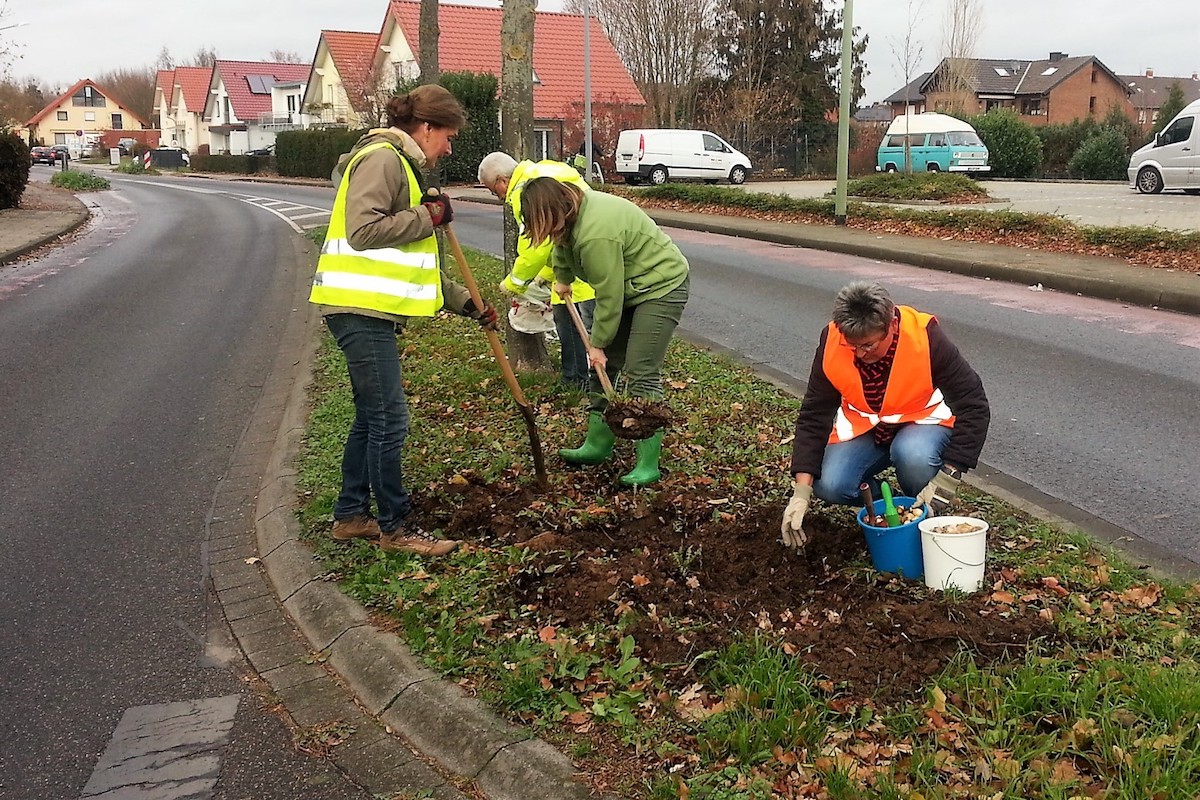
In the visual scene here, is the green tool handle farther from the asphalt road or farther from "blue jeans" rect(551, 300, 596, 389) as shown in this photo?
"blue jeans" rect(551, 300, 596, 389)

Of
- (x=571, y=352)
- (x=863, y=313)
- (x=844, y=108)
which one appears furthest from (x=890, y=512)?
(x=844, y=108)

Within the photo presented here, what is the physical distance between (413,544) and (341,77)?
51678 mm

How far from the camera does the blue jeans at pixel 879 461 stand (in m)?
4.02

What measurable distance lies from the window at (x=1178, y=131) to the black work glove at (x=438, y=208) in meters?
24.7

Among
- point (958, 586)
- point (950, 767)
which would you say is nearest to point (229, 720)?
point (950, 767)

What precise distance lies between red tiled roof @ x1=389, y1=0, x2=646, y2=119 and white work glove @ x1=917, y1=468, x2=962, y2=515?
3949 cm

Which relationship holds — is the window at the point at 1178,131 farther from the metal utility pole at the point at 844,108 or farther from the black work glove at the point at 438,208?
the black work glove at the point at 438,208

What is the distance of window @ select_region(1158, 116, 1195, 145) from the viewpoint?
24.0m

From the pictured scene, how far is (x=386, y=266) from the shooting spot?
4109mm

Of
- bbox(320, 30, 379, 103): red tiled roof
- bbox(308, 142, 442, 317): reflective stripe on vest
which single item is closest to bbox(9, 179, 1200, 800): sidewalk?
bbox(308, 142, 442, 317): reflective stripe on vest

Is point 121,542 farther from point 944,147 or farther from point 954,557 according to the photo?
point 944,147

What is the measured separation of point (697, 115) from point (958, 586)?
4425 cm

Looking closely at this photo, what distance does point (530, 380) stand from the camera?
7160 millimetres

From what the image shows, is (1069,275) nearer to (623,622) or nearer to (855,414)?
(855,414)
